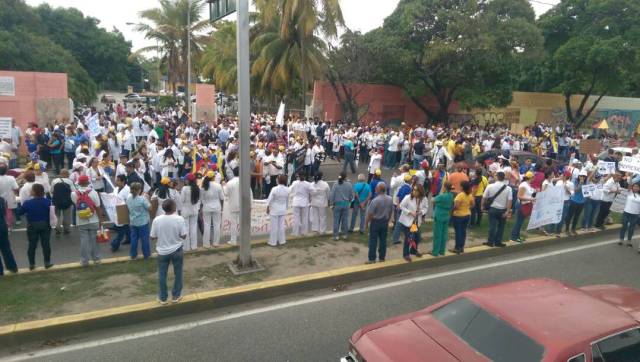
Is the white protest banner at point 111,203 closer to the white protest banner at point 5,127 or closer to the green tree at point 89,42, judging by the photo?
the white protest banner at point 5,127

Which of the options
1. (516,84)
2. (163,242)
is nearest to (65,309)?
(163,242)

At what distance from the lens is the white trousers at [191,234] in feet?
29.8

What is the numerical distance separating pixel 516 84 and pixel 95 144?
3847 centimetres

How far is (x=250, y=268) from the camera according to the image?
823 centimetres

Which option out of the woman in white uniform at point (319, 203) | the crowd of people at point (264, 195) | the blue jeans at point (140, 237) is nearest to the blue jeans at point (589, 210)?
the crowd of people at point (264, 195)

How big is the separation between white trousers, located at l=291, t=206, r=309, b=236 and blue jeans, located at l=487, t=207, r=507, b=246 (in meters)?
3.93

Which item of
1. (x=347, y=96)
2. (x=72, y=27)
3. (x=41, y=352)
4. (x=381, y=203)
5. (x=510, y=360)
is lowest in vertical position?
(x=41, y=352)

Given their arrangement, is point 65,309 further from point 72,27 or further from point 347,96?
point 72,27

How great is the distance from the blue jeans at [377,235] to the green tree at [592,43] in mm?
29113

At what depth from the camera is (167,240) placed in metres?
6.69

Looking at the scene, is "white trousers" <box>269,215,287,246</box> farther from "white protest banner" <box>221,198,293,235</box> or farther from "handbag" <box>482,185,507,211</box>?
"handbag" <box>482,185,507,211</box>

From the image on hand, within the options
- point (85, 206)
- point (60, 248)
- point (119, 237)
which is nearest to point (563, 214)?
point (119, 237)

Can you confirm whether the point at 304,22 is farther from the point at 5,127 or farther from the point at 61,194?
the point at 61,194

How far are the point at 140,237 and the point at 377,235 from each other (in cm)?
432
